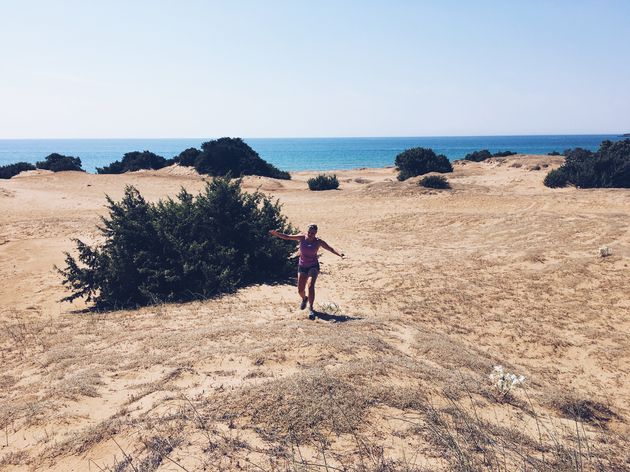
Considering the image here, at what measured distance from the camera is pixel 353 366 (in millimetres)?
5562

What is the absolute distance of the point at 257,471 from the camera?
3.54 meters

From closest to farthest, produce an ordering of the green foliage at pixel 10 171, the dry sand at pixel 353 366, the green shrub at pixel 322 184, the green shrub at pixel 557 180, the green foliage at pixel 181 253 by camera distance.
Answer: the dry sand at pixel 353 366 < the green foliage at pixel 181 253 < the green shrub at pixel 557 180 < the green shrub at pixel 322 184 < the green foliage at pixel 10 171

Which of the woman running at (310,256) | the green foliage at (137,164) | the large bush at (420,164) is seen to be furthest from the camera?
the green foliage at (137,164)

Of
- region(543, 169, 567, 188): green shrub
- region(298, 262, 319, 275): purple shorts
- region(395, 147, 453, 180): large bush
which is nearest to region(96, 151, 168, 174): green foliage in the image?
region(395, 147, 453, 180): large bush

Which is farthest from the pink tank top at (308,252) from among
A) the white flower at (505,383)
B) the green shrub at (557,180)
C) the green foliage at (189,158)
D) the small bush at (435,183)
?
the green foliage at (189,158)

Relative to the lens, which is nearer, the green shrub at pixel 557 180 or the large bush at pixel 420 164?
the green shrub at pixel 557 180

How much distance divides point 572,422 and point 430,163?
1206 inches

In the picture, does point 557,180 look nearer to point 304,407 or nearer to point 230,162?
point 230,162

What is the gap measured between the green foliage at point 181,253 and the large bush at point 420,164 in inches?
906

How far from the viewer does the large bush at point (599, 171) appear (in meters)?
24.0

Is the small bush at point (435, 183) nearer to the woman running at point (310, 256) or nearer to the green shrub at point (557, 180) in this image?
the green shrub at point (557, 180)

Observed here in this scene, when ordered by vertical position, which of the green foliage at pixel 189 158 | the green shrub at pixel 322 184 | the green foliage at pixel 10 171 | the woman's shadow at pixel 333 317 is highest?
the green foliage at pixel 189 158

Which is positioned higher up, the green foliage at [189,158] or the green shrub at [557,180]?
the green foliage at [189,158]

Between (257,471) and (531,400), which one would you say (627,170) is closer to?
(531,400)
